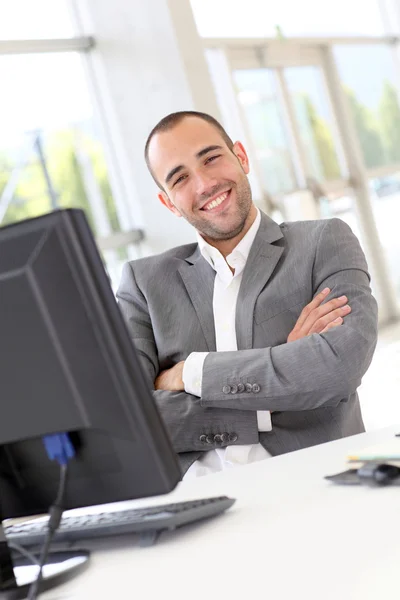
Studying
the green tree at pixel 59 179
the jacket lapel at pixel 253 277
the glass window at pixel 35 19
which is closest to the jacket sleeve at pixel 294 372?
the jacket lapel at pixel 253 277

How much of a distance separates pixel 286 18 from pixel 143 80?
3191mm

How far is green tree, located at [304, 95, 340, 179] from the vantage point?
8609 mm

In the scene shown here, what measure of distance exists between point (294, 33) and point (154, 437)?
7.66m

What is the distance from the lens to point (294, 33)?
8328 mm

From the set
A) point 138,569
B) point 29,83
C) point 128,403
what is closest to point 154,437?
point 128,403

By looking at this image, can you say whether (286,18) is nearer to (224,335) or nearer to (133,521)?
(224,335)

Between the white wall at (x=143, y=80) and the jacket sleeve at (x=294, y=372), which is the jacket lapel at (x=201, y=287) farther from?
A: the white wall at (x=143, y=80)

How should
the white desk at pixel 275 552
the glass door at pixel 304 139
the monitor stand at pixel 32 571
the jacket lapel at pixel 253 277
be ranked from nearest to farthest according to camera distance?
the white desk at pixel 275 552 → the monitor stand at pixel 32 571 → the jacket lapel at pixel 253 277 → the glass door at pixel 304 139

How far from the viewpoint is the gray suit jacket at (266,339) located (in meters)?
2.11

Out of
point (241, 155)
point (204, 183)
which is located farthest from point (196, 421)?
point (241, 155)

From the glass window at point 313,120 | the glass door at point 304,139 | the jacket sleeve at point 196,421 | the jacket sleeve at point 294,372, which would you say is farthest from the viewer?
the glass window at point 313,120

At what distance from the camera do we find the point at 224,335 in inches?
94.2

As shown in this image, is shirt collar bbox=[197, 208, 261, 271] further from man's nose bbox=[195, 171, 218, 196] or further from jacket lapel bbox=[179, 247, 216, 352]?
man's nose bbox=[195, 171, 218, 196]

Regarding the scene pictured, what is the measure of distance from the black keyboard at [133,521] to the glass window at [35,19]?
4.32 meters
